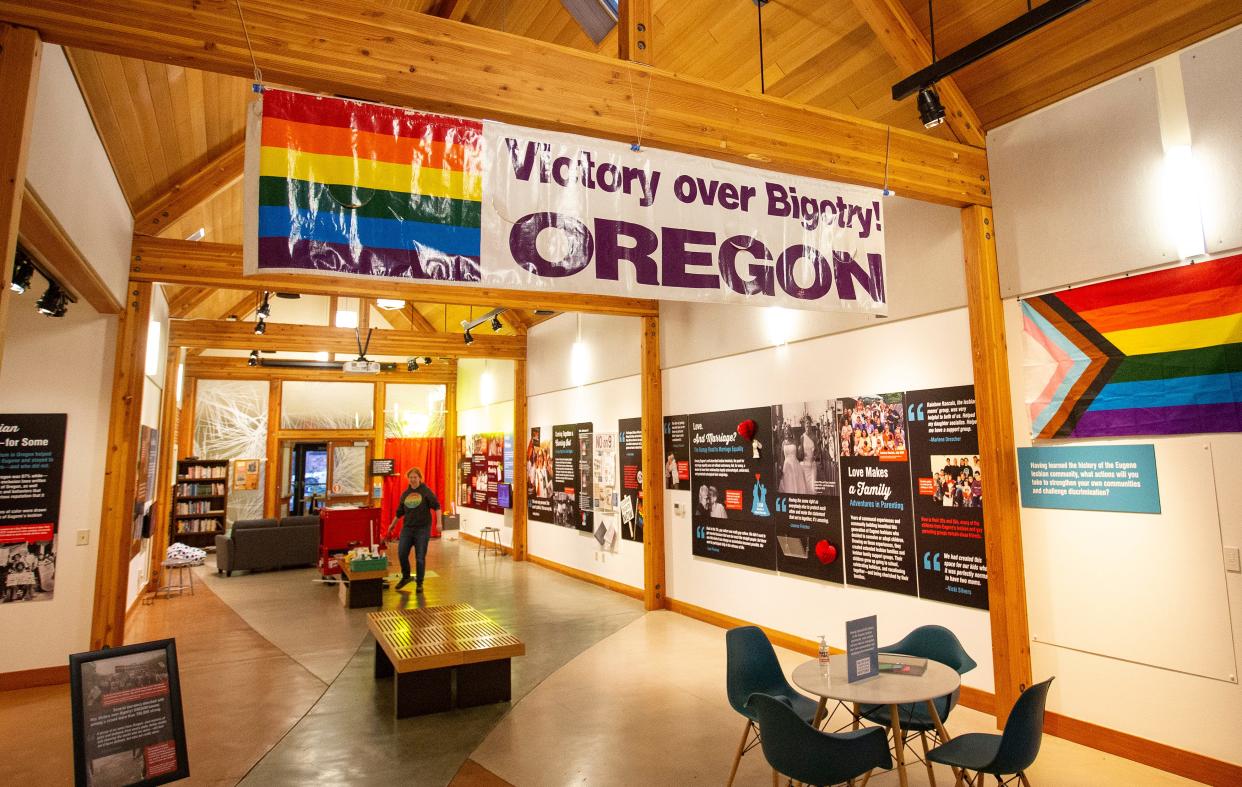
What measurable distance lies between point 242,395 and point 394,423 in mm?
2917

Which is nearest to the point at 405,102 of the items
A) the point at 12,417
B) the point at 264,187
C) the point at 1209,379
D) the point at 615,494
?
the point at 264,187

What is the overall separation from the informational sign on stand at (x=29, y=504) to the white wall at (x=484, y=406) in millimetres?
6321

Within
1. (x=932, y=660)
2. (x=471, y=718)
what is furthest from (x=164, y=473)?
(x=932, y=660)

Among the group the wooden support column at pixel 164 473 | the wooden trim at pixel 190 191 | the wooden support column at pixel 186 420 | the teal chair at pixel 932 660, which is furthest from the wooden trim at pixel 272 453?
the teal chair at pixel 932 660

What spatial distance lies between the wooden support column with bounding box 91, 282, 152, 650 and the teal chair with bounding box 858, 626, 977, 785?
575 cm

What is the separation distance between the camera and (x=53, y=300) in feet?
15.9

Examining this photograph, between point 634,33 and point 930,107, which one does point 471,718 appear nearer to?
point 634,33

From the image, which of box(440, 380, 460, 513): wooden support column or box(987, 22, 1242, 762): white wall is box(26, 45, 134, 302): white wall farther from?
box(440, 380, 460, 513): wooden support column

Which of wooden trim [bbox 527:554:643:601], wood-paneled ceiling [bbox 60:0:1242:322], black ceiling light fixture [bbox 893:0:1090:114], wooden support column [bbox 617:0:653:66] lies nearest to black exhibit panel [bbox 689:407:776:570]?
wooden trim [bbox 527:554:643:601]

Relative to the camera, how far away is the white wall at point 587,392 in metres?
8.24

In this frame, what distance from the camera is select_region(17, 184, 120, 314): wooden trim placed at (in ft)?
11.1

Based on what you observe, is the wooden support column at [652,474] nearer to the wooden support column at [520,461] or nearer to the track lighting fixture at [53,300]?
the wooden support column at [520,461]

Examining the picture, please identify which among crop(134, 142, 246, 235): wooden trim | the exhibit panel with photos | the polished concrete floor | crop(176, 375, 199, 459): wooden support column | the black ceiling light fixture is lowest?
the polished concrete floor

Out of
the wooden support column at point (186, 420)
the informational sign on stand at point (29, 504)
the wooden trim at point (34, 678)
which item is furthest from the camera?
the wooden support column at point (186, 420)
